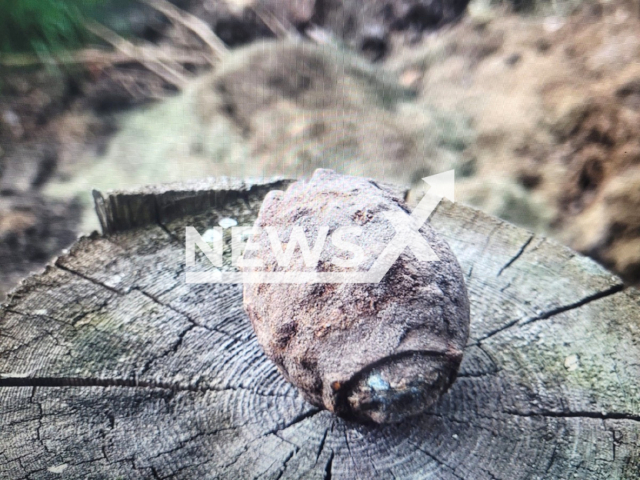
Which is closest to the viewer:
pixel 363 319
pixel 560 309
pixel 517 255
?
pixel 363 319

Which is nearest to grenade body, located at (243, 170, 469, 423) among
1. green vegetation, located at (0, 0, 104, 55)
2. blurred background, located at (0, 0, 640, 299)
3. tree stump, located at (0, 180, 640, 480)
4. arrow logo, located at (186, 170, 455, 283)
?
arrow logo, located at (186, 170, 455, 283)

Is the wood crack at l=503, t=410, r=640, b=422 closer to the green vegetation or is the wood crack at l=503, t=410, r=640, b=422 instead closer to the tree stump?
the tree stump

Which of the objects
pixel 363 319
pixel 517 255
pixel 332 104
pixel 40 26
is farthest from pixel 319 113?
pixel 363 319

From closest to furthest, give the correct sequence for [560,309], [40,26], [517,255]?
[560,309] → [517,255] → [40,26]

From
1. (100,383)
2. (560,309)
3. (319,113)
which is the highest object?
(319,113)

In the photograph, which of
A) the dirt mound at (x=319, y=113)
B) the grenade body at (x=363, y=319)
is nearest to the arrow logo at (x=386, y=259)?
the grenade body at (x=363, y=319)

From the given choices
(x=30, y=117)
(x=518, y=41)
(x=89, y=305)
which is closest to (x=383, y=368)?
(x=89, y=305)

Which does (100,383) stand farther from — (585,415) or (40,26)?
(40,26)
